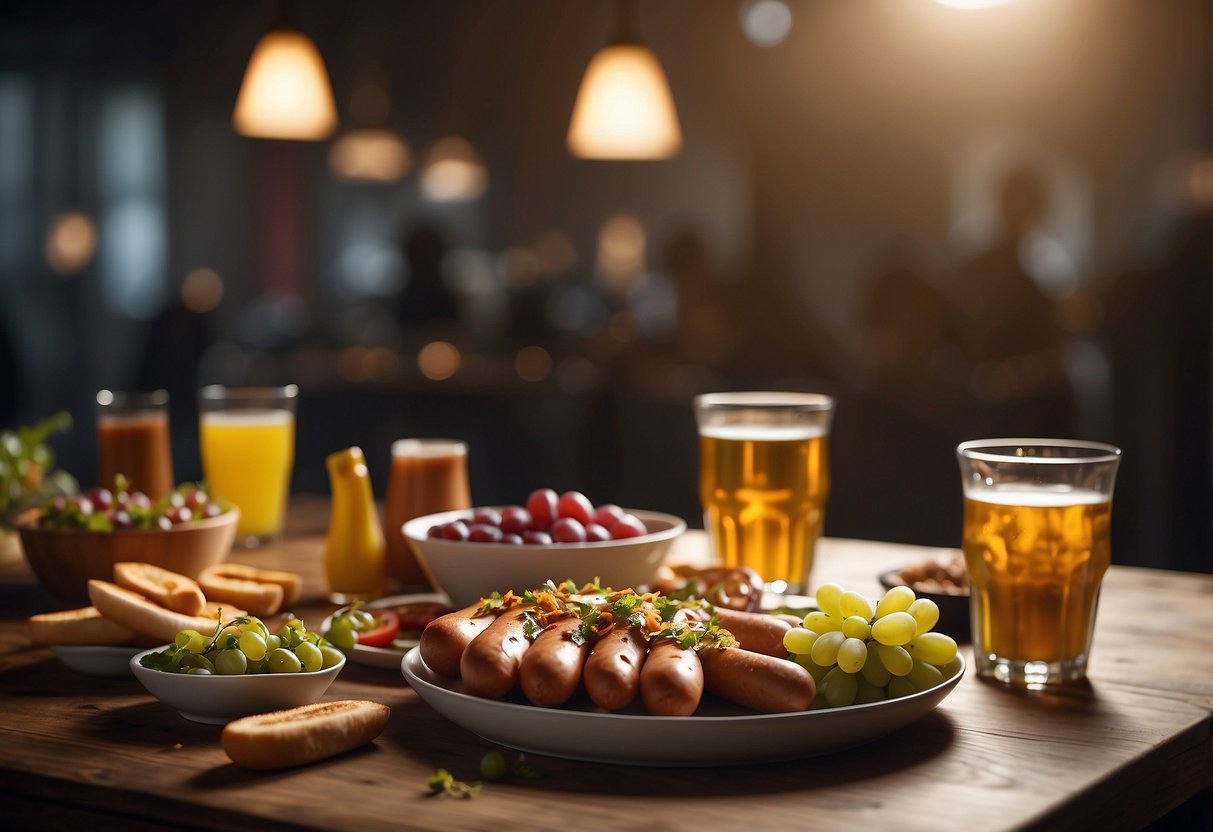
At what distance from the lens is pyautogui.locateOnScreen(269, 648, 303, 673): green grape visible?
1200mm

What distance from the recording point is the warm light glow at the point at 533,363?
24.7ft

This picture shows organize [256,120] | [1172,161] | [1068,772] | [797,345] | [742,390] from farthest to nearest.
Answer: [797,345], [742,390], [1172,161], [256,120], [1068,772]

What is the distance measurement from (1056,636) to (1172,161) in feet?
15.7

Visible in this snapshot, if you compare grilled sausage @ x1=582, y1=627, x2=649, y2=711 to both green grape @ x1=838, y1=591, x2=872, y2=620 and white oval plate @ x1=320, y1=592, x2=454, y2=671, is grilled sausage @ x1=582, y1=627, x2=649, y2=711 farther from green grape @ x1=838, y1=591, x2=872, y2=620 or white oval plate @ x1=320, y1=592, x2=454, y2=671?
white oval plate @ x1=320, y1=592, x2=454, y2=671

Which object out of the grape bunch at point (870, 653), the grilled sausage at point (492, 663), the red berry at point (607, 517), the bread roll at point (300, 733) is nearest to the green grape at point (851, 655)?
the grape bunch at point (870, 653)

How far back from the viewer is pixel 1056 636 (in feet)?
4.42

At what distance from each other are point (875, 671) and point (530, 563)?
48 cm

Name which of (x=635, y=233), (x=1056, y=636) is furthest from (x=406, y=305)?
(x=1056, y=636)

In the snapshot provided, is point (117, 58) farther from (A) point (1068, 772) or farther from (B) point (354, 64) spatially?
(A) point (1068, 772)

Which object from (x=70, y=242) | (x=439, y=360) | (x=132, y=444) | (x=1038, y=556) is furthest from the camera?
(x=70, y=242)

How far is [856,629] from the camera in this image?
1179 mm

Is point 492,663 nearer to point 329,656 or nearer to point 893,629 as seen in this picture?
point 329,656

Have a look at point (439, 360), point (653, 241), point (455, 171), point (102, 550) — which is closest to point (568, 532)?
point (102, 550)

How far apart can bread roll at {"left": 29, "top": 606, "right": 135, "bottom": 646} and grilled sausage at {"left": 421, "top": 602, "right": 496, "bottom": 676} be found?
381mm
